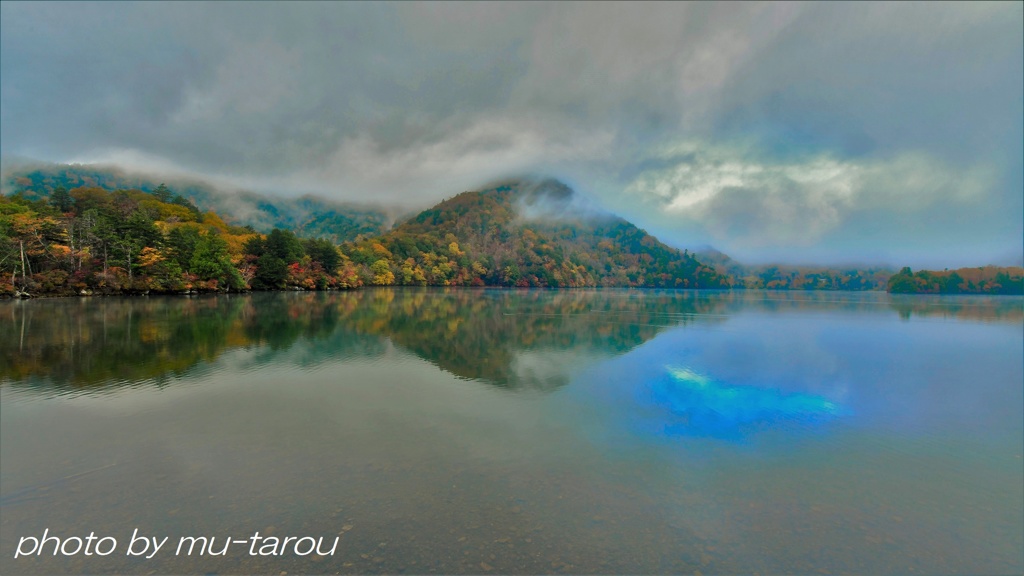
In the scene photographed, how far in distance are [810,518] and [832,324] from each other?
36.0 m

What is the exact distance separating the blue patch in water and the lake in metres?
0.09

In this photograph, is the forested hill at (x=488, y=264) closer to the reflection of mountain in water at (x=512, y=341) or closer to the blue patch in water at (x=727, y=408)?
the reflection of mountain in water at (x=512, y=341)

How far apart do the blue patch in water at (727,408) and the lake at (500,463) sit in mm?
88

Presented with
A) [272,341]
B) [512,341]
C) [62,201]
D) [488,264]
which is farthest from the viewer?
[488,264]

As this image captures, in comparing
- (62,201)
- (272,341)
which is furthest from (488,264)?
(272,341)

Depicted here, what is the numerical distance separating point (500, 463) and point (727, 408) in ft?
24.3

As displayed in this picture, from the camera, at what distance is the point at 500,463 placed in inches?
289

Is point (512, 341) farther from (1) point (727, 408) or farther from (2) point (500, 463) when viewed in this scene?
(2) point (500, 463)

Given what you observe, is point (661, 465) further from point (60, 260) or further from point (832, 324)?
point (60, 260)

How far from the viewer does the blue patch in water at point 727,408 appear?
32.7 ft

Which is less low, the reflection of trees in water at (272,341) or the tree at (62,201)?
the tree at (62,201)

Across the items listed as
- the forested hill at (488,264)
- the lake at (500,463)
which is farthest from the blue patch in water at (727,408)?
the forested hill at (488,264)

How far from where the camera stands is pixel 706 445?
8.77 metres

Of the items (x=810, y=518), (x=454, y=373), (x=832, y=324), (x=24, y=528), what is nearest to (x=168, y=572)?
(x=24, y=528)
